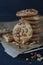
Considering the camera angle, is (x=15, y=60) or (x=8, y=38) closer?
(x=15, y=60)

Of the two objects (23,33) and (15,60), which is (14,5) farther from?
(15,60)

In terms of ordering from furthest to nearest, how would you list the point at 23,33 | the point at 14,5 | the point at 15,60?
the point at 14,5 < the point at 23,33 < the point at 15,60

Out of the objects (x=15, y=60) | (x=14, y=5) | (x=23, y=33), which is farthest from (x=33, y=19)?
(x=14, y=5)

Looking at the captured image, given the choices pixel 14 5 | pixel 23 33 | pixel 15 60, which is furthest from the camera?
pixel 14 5

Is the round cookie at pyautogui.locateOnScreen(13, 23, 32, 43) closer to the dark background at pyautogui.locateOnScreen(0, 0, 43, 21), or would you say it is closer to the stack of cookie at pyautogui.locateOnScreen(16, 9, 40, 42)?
the stack of cookie at pyautogui.locateOnScreen(16, 9, 40, 42)

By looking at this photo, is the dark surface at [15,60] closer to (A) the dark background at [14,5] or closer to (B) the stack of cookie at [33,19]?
(B) the stack of cookie at [33,19]

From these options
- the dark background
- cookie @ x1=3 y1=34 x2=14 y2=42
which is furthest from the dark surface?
the dark background

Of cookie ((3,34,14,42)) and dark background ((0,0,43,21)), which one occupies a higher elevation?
cookie ((3,34,14,42))

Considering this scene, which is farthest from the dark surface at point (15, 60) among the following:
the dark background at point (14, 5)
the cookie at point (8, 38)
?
the dark background at point (14, 5)

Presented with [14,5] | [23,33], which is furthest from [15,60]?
[14,5]

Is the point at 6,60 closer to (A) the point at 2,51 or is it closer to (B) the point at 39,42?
(A) the point at 2,51
